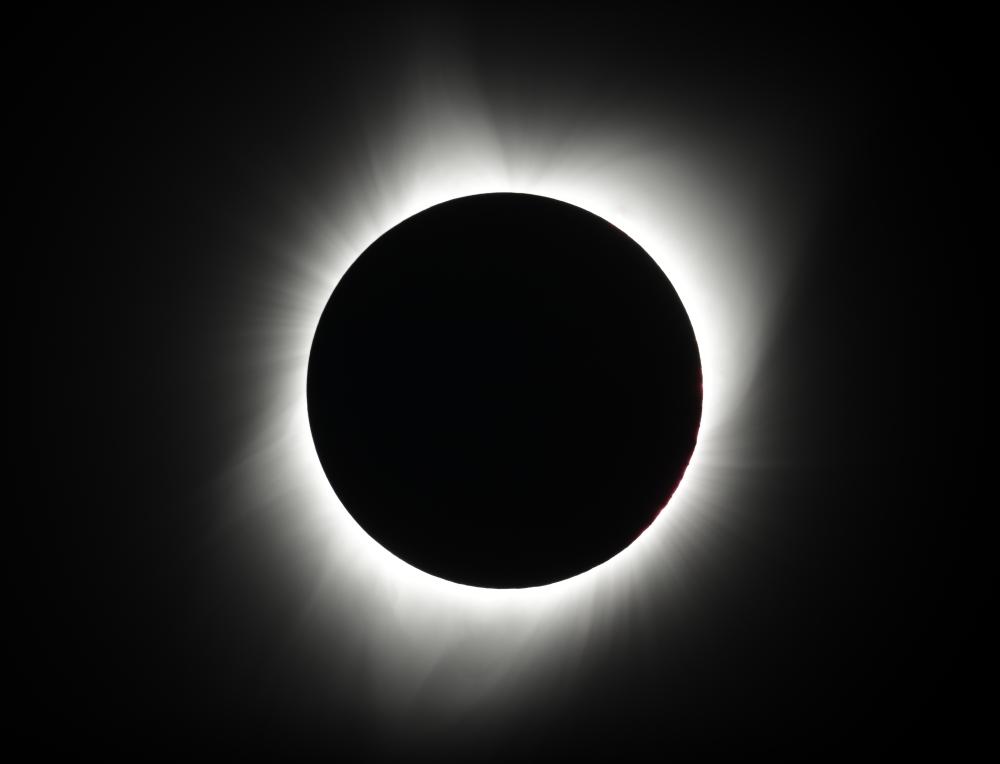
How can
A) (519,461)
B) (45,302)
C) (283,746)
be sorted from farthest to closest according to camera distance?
(283,746) < (45,302) < (519,461)

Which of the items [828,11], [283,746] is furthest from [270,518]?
[828,11]

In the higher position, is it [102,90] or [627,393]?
Result: [102,90]

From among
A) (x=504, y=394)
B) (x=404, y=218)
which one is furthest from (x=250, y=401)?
(x=504, y=394)

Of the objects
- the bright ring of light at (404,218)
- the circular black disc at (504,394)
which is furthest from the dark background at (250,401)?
the circular black disc at (504,394)

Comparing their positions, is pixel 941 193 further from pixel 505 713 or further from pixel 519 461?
pixel 505 713

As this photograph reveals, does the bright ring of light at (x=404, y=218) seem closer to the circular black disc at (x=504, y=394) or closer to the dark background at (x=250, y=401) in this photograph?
the dark background at (x=250, y=401)

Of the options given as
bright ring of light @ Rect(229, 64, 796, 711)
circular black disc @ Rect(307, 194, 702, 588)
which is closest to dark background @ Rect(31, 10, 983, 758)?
bright ring of light @ Rect(229, 64, 796, 711)

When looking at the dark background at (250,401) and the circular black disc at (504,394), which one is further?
the dark background at (250,401)

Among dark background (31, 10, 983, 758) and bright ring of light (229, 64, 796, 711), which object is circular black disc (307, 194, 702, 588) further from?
dark background (31, 10, 983, 758)
